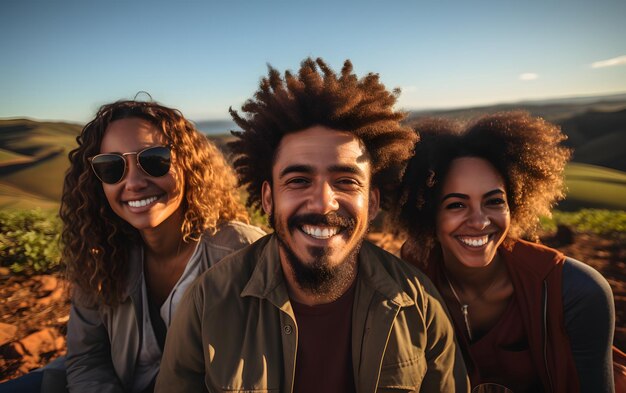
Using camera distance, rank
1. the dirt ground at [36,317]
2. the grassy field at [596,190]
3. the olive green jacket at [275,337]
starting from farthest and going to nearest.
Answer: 1. the grassy field at [596,190]
2. the dirt ground at [36,317]
3. the olive green jacket at [275,337]

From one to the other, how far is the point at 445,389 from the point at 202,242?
6.10 feet

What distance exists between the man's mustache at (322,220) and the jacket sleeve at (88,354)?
1.70 metres

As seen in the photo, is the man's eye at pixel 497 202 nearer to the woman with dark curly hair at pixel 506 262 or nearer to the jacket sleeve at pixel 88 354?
the woman with dark curly hair at pixel 506 262

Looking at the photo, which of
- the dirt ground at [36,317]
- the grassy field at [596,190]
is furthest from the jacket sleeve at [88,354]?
the grassy field at [596,190]

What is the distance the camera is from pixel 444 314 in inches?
88.7

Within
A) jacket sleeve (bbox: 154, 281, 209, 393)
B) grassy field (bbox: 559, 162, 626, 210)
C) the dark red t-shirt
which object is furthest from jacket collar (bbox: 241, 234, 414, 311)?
grassy field (bbox: 559, 162, 626, 210)

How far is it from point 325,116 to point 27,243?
14.5ft

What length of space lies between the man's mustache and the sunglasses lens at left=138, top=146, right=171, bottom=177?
1.15 metres

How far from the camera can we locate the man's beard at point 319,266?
2.06 meters

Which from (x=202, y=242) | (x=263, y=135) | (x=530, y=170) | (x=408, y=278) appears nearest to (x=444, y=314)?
(x=408, y=278)

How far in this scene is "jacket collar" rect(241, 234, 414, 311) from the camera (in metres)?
2.07

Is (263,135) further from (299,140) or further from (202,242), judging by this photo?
(202,242)

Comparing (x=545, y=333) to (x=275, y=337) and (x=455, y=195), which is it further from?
(x=275, y=337)

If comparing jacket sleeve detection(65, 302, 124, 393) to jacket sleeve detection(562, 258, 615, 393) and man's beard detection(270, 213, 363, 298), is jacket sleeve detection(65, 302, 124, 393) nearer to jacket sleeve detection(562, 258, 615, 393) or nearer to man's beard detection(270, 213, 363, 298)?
man's beard detection(270, 213, 363, 298)
